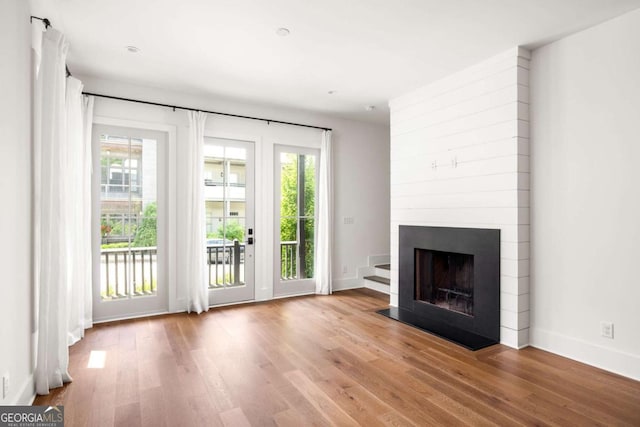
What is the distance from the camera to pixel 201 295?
4.29m

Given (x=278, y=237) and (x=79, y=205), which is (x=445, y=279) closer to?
(x=278, y=237)

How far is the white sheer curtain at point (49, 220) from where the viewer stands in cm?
235

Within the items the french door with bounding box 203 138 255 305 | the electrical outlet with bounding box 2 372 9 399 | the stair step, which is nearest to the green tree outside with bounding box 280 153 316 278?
the french door with bounding box 203 138 255 305

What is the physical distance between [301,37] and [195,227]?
251 centimetres

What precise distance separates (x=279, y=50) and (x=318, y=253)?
9.68 feet

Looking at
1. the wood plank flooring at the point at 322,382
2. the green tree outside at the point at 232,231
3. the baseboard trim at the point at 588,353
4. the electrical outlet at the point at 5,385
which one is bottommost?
the wood plank flooring at the point at 322,382

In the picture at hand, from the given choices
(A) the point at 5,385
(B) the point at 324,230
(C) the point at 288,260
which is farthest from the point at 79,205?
(B) the point at 324,230

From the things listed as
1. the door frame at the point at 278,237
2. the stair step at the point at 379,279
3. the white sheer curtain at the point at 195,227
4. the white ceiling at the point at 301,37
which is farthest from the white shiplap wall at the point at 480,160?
the white sheer curtain at the point at 195,227

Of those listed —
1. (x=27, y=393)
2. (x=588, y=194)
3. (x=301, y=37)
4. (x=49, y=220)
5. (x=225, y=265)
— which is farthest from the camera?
(x=225, y=265)

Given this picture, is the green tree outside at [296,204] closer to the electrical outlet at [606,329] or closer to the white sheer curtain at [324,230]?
the white sheer curtain at [324,230]

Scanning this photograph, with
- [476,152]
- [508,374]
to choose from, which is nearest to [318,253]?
[476,152]

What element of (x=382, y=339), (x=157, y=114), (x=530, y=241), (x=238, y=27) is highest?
(x=238, y=27)

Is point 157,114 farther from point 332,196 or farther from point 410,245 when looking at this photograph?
point 410,245

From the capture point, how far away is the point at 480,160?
3.44 metres
